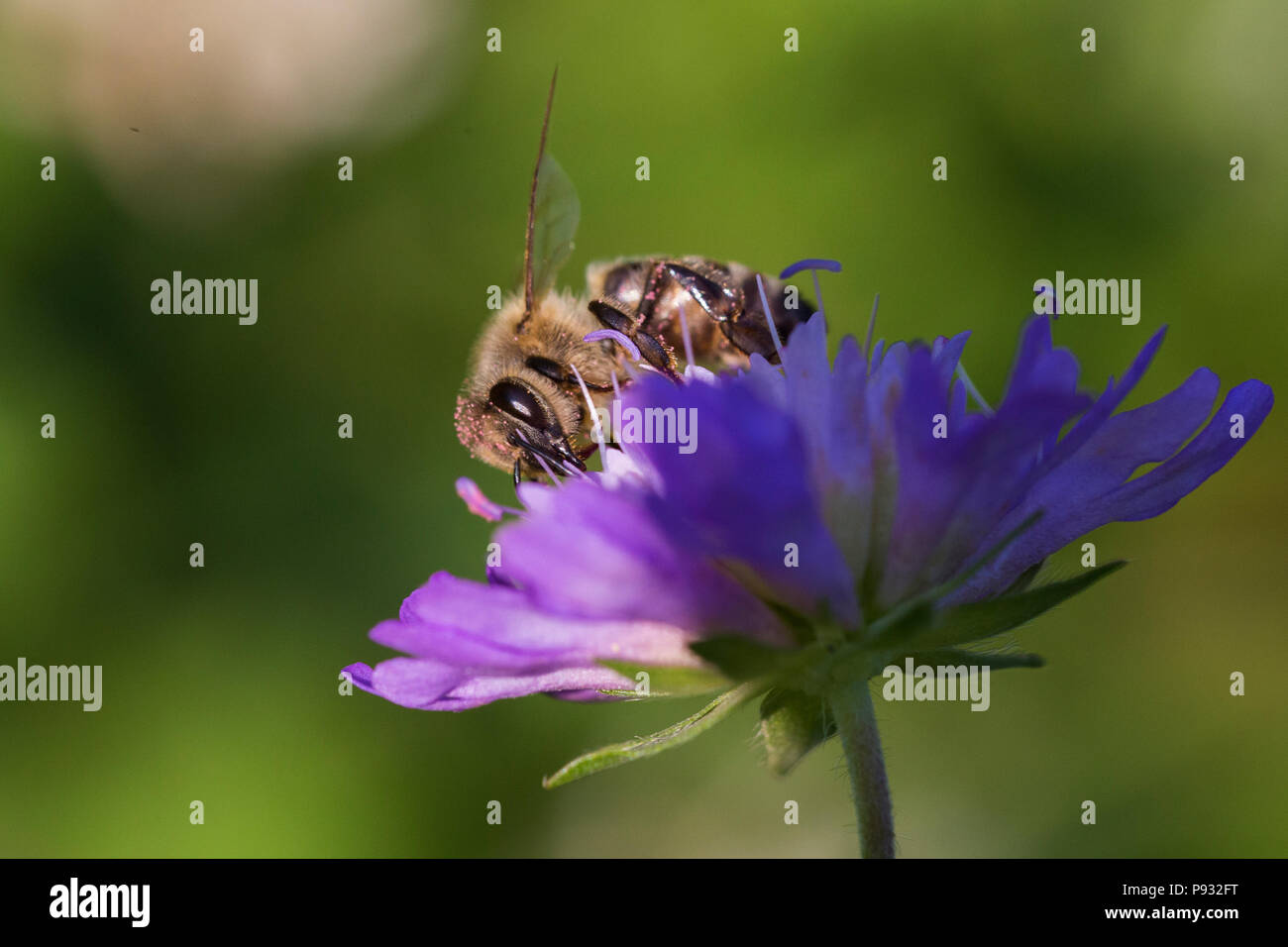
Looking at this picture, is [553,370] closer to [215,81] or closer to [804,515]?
[804,515]

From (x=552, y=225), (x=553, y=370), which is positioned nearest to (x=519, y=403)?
(x=553, y=370)

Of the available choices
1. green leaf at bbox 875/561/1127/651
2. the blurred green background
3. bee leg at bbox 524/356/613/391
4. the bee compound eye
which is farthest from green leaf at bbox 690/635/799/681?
the blurred green background

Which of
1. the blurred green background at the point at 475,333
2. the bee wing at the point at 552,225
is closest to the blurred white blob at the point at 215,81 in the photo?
the blurred green background at the point at 475,333

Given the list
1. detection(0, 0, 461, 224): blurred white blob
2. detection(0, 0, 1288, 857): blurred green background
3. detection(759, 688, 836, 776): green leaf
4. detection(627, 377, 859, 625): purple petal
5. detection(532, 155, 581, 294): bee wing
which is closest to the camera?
detection(627, 377, 859, 625): purple petal

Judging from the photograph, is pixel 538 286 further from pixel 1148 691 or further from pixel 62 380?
pixel 1148 691

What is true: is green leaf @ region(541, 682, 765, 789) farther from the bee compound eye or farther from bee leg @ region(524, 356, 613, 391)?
bee leg @ region(524, 356, 613, 391)
